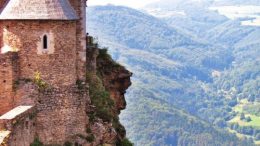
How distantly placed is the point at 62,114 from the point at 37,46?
110 inches

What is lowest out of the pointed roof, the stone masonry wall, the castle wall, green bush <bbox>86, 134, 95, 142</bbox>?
green bush <bbox>86, 134, 95, 142</bbox>

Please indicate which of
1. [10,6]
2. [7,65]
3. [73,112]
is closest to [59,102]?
[73,112]

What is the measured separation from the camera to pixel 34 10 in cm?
2628

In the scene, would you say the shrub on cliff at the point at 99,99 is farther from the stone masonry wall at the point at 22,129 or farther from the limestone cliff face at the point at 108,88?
the stone masonry wall at the point at 22,129

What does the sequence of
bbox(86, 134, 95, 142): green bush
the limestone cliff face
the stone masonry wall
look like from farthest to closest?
the limestone cliff face, bbox(86, 134, 95, 142): green bush, the stone masonry wall

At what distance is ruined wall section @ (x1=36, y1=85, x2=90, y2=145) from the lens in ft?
87.0

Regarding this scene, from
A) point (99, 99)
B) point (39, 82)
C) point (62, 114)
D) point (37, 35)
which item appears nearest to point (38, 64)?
point (39, 82)

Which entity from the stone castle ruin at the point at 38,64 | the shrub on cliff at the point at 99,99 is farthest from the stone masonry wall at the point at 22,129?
the shrub on cliff at the point at 99,99

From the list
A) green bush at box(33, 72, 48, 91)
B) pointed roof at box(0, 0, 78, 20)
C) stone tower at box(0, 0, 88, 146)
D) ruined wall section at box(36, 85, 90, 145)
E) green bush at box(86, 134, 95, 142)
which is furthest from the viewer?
green bush at box(86, 134, 95, 142)

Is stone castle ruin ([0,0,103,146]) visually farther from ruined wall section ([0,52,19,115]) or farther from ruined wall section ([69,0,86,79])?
ruined wall section ([69,0,86,79])

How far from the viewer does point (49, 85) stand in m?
26.6

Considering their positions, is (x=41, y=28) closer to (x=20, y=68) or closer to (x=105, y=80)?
(x=20, y=68)

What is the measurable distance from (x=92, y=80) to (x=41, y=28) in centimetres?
442

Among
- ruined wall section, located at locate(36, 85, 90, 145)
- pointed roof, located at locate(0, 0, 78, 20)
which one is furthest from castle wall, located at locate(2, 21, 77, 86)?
ruined wall section, located at locate(36, 85, 90, 145)
